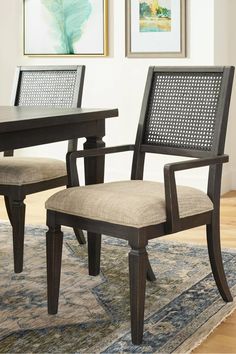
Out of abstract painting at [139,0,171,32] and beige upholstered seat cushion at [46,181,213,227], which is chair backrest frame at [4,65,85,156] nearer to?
beige upholstered seat cushion at [46,181,213,227]

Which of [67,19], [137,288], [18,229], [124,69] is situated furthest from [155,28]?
[137,288]

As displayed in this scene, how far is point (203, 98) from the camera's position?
9.50ft

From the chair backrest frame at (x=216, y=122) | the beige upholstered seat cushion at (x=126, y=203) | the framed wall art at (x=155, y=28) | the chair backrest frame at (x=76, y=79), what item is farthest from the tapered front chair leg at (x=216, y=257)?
the framed wall art at (x=155, y=28)

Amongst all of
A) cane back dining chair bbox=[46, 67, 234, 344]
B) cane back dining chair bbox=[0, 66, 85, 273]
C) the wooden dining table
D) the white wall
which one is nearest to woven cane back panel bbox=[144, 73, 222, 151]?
cane back dining chair bbox=[46, 67, 234, 344]

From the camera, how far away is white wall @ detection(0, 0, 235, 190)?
5074 mm

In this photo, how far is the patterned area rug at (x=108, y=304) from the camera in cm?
248

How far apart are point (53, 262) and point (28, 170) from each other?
693 millimetres

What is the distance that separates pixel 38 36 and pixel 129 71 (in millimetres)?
813

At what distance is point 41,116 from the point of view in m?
2.73

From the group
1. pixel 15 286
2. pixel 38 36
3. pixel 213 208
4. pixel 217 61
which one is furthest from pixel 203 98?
pixel 38 36

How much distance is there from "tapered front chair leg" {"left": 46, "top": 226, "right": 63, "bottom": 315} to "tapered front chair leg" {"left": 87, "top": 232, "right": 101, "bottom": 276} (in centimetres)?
39

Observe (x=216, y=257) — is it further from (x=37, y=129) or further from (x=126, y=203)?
(x=37, y=129)

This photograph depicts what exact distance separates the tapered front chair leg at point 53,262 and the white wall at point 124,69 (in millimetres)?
2569

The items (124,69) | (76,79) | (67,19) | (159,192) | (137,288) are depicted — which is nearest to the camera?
(137,288)
